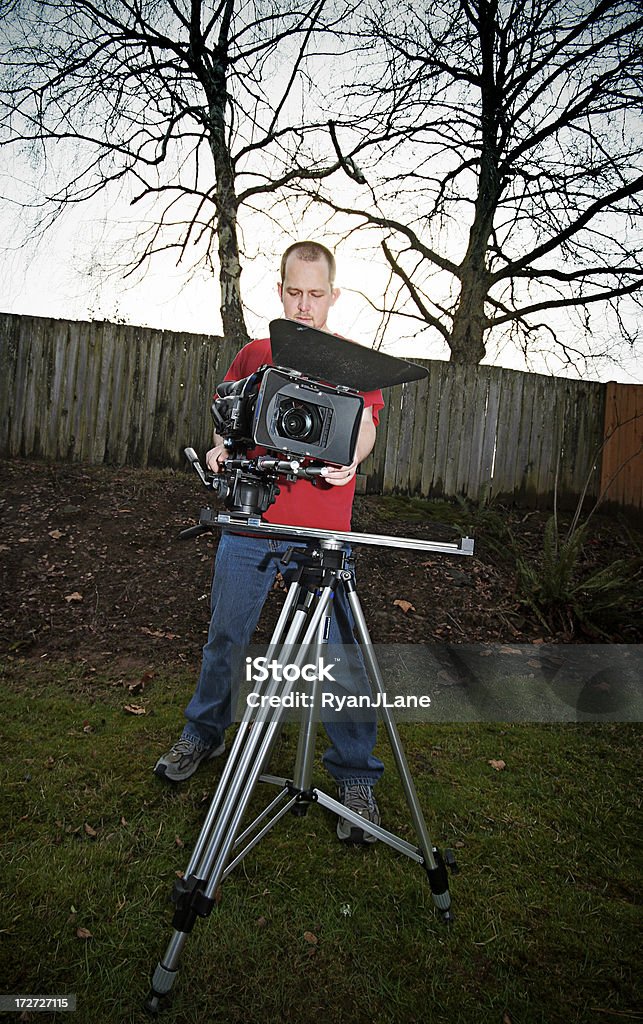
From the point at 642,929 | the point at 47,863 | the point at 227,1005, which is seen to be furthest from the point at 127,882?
the point at 642,929

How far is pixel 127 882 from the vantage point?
5.81 ft

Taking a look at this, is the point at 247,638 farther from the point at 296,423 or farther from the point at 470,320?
the point at 470,320

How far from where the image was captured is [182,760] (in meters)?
2.23

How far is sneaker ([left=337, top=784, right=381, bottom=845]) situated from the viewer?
1997mm

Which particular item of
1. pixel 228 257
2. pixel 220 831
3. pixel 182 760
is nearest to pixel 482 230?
pixel 228 257

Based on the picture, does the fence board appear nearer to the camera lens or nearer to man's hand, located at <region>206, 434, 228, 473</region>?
man's hand, located at <region>206, 434, 228, 473</region>

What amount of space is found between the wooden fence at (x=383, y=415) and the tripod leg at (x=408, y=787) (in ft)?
14.4

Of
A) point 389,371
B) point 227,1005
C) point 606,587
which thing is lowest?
point 227,1005

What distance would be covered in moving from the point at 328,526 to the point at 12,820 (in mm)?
1459

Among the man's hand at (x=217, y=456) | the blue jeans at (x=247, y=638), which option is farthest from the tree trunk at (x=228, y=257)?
the man's hand at (x=217, y=456)

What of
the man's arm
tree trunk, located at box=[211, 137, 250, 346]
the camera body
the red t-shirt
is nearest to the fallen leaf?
the red t-shirt

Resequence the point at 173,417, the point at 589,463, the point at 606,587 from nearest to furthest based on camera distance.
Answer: the point at 606,587 → the point at 173,417 → the point at 589,463

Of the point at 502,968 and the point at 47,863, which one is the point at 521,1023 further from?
the point at 47,863

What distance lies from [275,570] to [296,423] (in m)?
0.80
